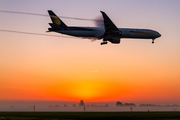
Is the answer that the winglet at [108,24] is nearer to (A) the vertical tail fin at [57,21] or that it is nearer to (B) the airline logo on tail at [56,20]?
(A) the vertical tail fin at [57,21]

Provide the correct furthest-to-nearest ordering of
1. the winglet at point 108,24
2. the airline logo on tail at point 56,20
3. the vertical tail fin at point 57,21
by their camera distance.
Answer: the airline logo on tail at point 56,20
the vertical tail fin at point 57,21
the winglet at point 108,24

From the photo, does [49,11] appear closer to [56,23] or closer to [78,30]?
[56,23]

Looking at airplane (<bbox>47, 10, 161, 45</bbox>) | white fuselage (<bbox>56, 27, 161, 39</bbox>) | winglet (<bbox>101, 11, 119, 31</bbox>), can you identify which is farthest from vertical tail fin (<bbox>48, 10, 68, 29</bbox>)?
winglet (<bbox>101, 11, 119, 31</bbox>)

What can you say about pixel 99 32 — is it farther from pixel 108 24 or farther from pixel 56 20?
pixel 56 20

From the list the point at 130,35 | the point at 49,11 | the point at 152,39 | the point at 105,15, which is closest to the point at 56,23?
the point at 49,11

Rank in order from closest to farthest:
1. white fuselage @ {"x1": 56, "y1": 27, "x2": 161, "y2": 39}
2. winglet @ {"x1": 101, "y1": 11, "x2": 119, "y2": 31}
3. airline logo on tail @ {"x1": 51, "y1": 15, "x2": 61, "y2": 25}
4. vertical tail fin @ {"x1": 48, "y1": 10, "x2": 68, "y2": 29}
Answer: winglet @ {"x1": 101, "y1": 11, "x2": 119, "y2": 31} < white fuselage @ {"x1": 56, "y1": 27, "x2": 161, "y2": 39} < vertical tail fin @ {"x1": 48, "y1": 10, "x2": 68, "y2": 29} < airline logo on tail @ {"x1": 51, "y1": 15, "x2": 61, "y2": 25}

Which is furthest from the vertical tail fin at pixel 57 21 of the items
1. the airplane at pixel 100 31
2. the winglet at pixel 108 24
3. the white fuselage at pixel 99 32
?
the winglet at pixel 108 24

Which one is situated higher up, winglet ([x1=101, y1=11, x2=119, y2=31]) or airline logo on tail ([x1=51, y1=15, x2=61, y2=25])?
airline logo on tail ([x1=51, y1=15, x2=61, y2=25])

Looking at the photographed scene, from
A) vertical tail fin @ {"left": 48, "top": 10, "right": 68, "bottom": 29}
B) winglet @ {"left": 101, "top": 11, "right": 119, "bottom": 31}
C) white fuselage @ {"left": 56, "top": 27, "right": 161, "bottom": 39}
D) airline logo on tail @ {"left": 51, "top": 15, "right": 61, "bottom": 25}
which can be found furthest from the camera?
airline logo on tail @ {"left": 51, "top": 15, "right": 61, "bottom": 25}

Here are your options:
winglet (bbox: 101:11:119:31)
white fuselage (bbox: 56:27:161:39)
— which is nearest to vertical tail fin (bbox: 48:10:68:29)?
white fuselage (bbox: 56:27:161:39)

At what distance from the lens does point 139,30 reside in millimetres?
77938

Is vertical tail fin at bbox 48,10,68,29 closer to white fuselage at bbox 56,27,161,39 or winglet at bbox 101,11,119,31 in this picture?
white fuselage at bbox 56,27,161,39

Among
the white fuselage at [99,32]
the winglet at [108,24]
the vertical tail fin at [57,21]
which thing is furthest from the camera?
the vertical tail fin at [57,21]

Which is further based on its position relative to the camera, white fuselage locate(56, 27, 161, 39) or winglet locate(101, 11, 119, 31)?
white fuselage locate(56, 27, 161, 39)
